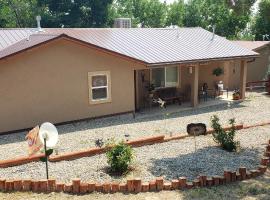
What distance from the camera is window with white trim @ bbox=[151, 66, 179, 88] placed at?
59.0ft

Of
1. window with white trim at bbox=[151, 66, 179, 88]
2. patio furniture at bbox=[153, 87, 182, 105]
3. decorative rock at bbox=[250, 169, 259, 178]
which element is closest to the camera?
decorative rock at bbox=[250, 169, 259, 178]

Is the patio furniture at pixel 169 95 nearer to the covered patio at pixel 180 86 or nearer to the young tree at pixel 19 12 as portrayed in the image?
the covered patio at pixel 180 86

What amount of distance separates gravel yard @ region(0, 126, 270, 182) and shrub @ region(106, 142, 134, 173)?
0.22 m

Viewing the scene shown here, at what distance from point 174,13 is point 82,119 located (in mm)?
39881

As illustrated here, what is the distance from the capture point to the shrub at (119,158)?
8570 mm

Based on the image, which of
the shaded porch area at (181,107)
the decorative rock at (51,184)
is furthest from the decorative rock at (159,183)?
the shaded porch area at (181,107)

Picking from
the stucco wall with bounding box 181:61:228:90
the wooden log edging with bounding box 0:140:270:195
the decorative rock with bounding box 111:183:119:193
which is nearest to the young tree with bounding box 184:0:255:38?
the stucco wall with bounding box 181:61:228:90

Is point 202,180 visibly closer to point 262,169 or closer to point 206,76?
point 262,169

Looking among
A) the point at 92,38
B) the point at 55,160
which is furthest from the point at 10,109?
the point at 92,38

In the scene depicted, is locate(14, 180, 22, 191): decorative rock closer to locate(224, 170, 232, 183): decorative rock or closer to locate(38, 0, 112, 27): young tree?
locate(224, 170, 232, 183): decorative rock

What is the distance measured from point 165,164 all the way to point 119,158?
1.40 metres

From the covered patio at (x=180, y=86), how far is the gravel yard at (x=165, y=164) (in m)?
5.81

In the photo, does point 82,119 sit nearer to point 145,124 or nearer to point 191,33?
point 145,124

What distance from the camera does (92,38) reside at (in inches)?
671
